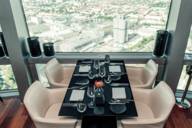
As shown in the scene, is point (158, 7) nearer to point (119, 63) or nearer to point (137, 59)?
point (137, 59)

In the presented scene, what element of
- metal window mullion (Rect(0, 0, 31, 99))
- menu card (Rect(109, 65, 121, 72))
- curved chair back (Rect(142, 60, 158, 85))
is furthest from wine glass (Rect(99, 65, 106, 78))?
metal window mullion (Rect(0, 0, 31, 99))

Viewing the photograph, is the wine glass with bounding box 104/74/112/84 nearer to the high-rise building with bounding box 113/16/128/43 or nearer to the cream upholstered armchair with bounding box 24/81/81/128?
the cream upholstered armchair with bounding box 24/81/81/128

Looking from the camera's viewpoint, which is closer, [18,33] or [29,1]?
[18,33]

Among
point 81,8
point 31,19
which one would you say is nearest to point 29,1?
point 31,19

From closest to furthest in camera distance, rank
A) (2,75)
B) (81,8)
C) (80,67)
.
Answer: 1. (80,67)
2. (81,8)
3. (2,75)

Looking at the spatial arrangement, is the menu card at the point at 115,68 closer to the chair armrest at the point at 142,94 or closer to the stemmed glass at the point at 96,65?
the stemmed glass at the point at 96,65

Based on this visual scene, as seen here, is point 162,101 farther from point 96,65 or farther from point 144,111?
point 96,65

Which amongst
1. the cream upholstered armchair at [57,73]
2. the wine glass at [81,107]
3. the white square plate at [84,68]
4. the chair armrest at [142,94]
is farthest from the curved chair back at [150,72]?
the cream upholstered armchair at [57,73]

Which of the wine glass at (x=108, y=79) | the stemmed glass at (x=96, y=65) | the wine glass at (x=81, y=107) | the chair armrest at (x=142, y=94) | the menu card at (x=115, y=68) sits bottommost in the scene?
the chair armrest at (x=142, y=94)
